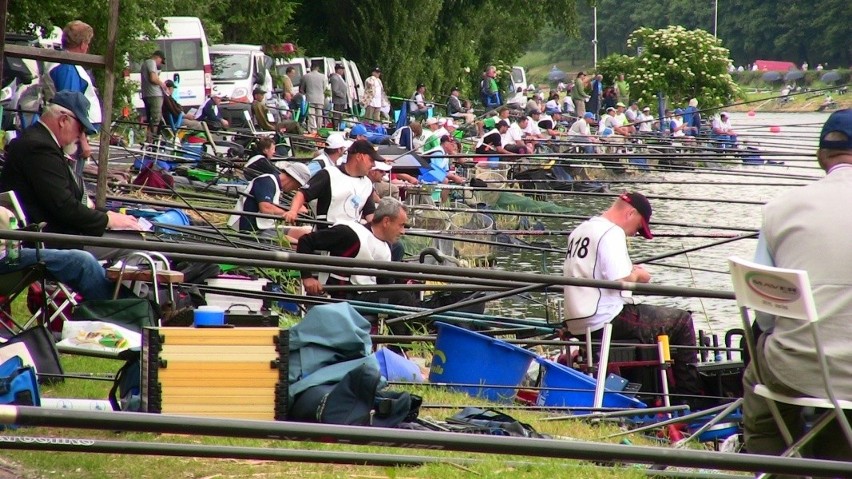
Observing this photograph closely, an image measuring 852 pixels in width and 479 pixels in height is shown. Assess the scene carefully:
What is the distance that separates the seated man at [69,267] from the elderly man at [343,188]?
3598mm

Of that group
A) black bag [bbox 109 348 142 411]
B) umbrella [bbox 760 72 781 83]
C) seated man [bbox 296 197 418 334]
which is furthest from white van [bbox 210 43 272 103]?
umbrella [bbox 760 72 781 83]

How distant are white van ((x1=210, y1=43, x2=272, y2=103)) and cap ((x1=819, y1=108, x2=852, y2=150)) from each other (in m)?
23.6

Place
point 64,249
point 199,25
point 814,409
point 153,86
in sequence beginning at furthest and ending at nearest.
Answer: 1. point 199,25
2. point 153,86
3. point 64,249
4. point 814,409

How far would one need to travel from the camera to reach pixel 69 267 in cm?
654

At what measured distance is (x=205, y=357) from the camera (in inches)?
205

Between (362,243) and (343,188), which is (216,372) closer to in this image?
(362,243)

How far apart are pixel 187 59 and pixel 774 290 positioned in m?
23.3

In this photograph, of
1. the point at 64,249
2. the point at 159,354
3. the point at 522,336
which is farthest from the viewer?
the point at 522,336

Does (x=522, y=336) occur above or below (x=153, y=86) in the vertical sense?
below

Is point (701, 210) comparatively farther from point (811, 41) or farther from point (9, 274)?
point (811, 41)

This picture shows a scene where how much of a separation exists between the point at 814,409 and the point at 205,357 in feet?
7.49

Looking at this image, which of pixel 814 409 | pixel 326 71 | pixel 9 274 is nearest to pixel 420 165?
pixel 9 274

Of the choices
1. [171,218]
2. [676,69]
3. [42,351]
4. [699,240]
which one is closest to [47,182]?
[42,351]

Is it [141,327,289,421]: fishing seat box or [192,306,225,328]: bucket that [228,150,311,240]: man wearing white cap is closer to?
[192,306,225,328]: bucket
